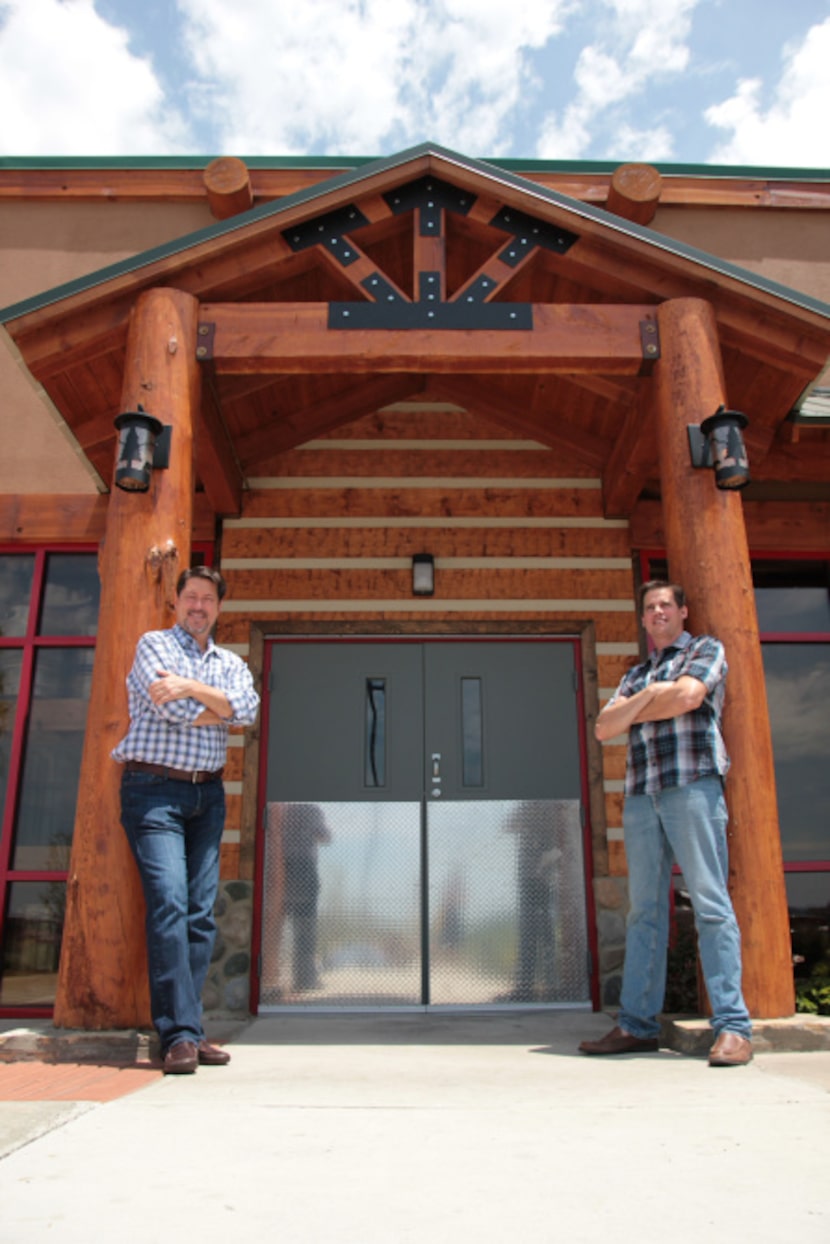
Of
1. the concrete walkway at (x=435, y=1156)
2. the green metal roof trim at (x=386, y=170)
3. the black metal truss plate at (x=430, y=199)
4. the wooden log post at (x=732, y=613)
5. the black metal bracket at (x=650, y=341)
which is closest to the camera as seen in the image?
the concrete walkway at (x=435, y=1156)

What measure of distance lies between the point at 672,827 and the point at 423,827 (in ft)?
8.34

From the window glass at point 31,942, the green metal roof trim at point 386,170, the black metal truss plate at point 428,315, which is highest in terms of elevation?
the green metal roof trim at point 386,170

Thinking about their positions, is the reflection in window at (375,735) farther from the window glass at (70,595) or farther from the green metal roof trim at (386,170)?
the green metal roof trim at (386,170)

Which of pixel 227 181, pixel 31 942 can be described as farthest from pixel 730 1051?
pixel 227 181

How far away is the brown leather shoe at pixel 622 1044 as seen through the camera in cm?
345

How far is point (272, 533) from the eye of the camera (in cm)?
629

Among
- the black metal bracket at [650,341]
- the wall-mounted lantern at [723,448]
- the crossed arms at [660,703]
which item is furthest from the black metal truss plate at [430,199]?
the crossed arms at [660,703]

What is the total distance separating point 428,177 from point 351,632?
2.72 meters

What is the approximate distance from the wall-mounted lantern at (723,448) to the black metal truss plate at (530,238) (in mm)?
1245

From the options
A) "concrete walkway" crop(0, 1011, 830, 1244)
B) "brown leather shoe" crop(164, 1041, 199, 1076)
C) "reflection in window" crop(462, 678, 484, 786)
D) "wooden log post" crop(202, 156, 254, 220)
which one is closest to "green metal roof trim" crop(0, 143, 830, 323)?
"reflection in window" crop(462, 678, 484, 786)

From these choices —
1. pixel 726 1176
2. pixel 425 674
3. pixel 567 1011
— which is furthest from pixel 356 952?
pixel 726 1176

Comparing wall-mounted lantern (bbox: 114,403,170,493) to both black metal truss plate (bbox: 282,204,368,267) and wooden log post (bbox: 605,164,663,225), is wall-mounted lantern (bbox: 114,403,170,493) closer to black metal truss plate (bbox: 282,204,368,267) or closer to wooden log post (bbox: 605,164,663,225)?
black metal truss plate (bbox: 282,204,368,267)

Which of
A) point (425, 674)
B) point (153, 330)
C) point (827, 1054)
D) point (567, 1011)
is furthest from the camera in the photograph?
point (425, 674)

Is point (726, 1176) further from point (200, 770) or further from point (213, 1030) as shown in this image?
point (213, 1030)
